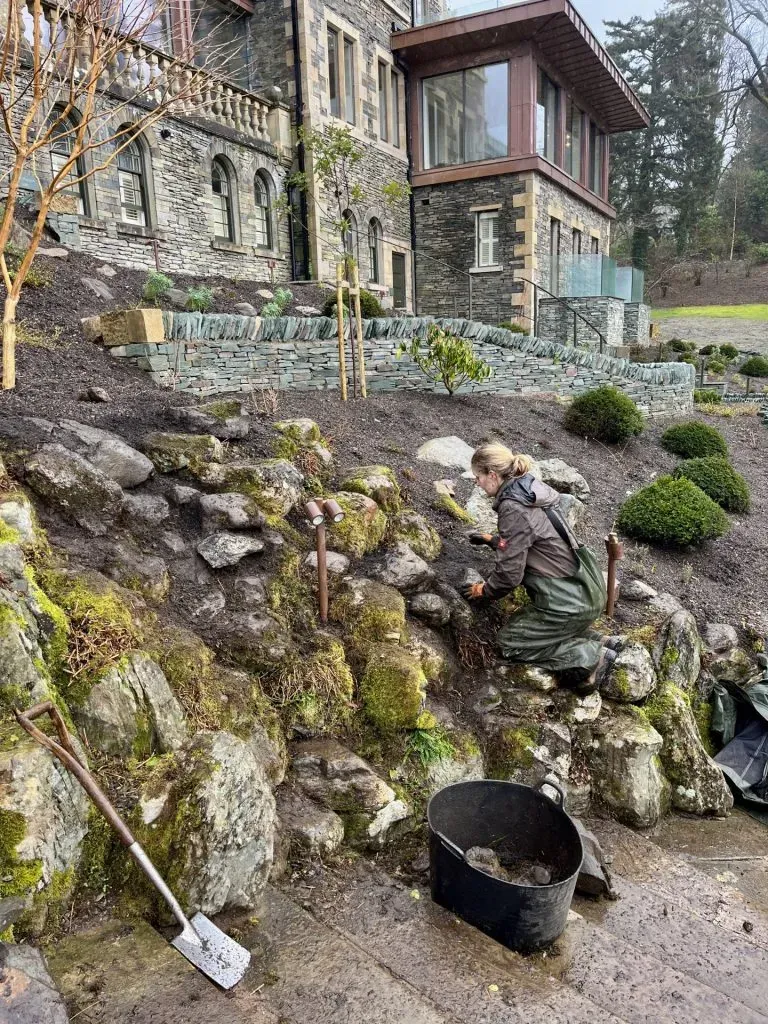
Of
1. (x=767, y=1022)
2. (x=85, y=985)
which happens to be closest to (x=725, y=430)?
(x=767, y=1022)

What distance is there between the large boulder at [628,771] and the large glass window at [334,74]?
18561mm

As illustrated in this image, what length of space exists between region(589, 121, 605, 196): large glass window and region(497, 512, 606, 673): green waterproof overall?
26223 mm

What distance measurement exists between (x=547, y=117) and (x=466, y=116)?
2.87 metres

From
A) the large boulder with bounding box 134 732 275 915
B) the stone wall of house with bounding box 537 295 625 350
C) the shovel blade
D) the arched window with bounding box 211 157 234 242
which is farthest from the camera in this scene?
the stone wall of house with bounding box 537 295 625 350

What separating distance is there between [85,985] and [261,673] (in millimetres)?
1990

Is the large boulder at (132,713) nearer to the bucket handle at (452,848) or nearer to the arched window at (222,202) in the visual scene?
the bucket handle at (452,848)

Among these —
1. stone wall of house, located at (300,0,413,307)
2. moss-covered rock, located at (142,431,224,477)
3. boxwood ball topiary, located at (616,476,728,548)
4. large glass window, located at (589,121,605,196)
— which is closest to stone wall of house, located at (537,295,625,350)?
stone wall of house, located at (300,0,413,307)

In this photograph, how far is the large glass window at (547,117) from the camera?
21.0 metres

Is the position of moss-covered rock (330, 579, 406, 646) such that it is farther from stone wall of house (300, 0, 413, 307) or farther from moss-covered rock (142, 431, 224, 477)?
stone wall of house (300, 0, 413, 307)

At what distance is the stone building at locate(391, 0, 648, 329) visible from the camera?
19922mm

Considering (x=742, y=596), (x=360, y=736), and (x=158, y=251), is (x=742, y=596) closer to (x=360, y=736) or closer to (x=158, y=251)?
(x=360, y=736)

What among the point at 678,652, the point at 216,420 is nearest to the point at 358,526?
the point at 216,420

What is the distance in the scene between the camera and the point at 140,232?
14.1 meters

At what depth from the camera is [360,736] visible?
4.34m
